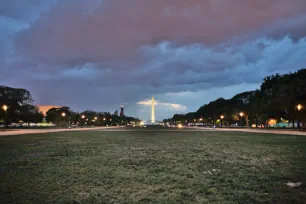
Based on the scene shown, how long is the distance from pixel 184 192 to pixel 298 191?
273cm

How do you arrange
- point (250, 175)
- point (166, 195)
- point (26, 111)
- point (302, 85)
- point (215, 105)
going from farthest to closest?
point (215, 105), point (26, 111), point (302, 85), point (250, 175), point (166, 195)

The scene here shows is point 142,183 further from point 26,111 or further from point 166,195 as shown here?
point 26,111

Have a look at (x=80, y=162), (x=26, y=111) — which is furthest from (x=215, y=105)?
(x=80, y=162)

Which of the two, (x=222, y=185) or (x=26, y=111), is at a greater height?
(x=26, y=111)

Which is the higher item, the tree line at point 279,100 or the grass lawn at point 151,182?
the tree line at point 279,100

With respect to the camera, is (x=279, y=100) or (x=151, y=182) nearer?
(x=151, y=182)

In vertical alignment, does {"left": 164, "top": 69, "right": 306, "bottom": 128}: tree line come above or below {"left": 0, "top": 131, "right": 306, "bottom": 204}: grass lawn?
above

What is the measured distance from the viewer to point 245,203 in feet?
20.6

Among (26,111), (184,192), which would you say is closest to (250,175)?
(184,192)

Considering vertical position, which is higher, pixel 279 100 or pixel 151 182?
pixel 279 100

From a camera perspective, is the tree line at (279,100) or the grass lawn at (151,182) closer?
the grass lawn at (151,182)

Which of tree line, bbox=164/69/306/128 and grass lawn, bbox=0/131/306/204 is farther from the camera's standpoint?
tree line, bbox=164/69/306/128

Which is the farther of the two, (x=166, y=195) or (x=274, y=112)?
(x=274, y=112)

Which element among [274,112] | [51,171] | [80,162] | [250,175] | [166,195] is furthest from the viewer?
[274,112]
